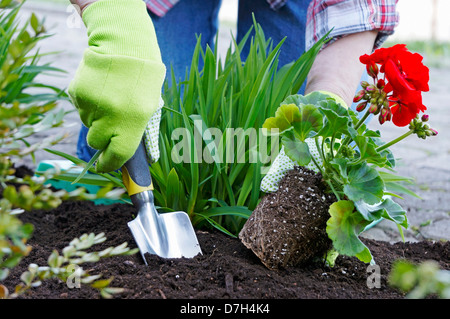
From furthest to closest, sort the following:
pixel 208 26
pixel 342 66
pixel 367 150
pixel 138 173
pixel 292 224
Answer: pixel 208 26
pixel 342 66
pixel 138 173
pixel 292 224
pixel 367 150

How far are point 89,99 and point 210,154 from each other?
0.39 m

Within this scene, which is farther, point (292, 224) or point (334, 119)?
point (292, 224)

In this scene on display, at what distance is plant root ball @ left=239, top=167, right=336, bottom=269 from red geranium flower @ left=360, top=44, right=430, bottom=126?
0.25 meters

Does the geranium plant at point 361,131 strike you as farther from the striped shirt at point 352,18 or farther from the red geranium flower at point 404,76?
the striped shirt at point 352,18

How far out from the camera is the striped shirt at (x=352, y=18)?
57.7 inches

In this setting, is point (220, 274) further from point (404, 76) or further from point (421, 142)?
point (421, 142)

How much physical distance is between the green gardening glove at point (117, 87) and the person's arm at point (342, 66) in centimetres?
53

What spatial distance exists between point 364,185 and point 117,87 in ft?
1.85

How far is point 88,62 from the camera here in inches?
41.0

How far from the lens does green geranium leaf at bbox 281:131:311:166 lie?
3.17 feet

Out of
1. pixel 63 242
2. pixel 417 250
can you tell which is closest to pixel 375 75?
pixel 417 250

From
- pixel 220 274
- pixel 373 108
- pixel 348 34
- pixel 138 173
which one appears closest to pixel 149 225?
pixel 138 173

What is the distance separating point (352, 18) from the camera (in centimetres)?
147

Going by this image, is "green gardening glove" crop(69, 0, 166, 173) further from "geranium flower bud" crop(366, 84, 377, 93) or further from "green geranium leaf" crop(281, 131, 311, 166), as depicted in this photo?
"geranium flower bud" crop(366, 84, 377, 93)
